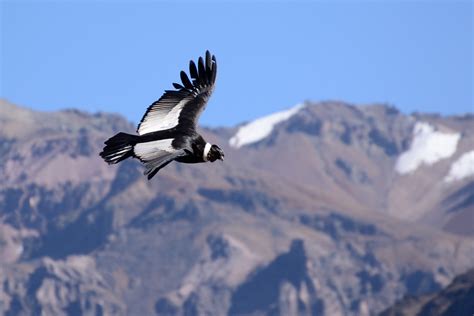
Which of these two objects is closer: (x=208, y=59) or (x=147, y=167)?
(x=147, y=167)

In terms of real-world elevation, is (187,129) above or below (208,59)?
below

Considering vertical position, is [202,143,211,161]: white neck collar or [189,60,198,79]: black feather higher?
[189,60,198,79]: black feather

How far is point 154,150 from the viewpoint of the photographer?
40.7 metres

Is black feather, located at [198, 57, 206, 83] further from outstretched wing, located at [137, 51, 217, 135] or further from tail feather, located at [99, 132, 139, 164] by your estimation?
tail feather, located at [99, 132, 139, 164]

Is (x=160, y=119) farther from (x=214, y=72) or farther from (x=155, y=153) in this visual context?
(x=214, y=72)

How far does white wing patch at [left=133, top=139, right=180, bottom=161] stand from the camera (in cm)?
4022

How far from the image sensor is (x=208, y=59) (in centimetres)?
5028

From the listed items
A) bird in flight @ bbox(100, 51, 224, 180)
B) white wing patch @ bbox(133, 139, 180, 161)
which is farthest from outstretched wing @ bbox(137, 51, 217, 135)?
white wing patch @ bbox(133, 139, 180, 161)

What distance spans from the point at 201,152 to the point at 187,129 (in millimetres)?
1939

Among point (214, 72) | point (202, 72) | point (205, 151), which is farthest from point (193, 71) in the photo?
point (205, 151)

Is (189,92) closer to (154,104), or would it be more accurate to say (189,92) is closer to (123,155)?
(154,104)

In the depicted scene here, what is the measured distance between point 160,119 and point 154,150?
4623 millimetres

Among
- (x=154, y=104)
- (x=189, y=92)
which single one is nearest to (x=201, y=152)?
(x=154, y=104)

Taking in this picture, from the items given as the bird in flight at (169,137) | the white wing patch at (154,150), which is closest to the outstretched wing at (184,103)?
the bird in flight at (169,137)
